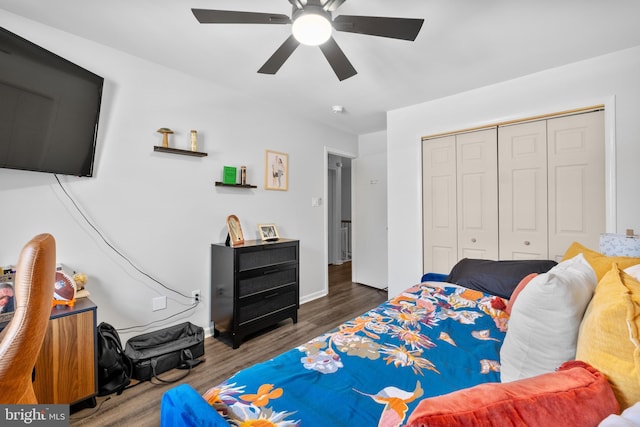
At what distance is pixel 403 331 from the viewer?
4.80 ft

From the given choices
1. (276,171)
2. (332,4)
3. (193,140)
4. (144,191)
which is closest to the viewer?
(332,4)

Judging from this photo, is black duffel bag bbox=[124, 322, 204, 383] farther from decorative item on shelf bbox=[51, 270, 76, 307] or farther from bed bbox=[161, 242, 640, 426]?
bed bbox=[161, 242, 640, 426]

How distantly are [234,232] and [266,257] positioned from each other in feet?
1.32

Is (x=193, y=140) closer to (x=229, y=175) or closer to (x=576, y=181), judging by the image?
(x=229, y=175)

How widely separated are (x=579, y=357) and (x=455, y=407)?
1.72ft

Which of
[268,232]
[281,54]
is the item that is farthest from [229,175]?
[281,54]

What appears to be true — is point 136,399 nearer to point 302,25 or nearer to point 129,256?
point 129,256

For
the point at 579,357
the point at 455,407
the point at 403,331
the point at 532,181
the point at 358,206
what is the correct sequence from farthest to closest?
the point at 358,206
the point at 532,181
the point at 403,331
the point at 579,357
the point at 455,407

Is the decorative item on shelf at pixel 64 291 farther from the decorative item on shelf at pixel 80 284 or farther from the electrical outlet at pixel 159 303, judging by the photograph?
the electrical outlet at pixel 159 303

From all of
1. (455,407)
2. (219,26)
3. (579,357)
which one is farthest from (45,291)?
(219,26)

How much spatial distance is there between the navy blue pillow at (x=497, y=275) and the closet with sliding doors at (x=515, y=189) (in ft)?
2.05

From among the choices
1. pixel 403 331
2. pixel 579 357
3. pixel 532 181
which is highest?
pixel 532 181

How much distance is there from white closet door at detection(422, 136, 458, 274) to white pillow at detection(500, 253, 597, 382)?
7.17 feet

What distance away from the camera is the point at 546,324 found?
96cm
